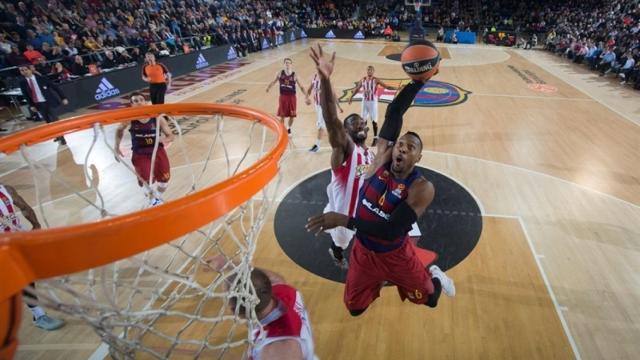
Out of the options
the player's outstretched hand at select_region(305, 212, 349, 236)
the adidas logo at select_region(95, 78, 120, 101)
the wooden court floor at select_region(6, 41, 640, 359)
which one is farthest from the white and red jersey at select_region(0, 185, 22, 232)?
the adidas logo at select_region(95, 78, 120, 101)

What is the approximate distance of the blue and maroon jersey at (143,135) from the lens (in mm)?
4562

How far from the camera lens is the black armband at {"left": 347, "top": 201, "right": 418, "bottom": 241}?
264 cm

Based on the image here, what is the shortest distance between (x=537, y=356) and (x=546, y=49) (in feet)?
76.9

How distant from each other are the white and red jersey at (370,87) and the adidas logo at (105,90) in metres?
8.03

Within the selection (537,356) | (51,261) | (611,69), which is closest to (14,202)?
(51,261)

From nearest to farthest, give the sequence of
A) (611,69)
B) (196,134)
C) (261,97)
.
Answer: (196,134) → (261,97) → (611,69)

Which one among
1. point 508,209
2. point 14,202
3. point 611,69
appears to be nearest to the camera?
point 14,202

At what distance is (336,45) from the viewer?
74.1ft

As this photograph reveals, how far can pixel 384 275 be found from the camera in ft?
10.1

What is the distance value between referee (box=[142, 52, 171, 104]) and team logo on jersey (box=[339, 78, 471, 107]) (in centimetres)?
471

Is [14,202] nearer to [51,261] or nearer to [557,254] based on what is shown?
[51,261]

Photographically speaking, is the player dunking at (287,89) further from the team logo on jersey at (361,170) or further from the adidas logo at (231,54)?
the adidas logo at (231,54)

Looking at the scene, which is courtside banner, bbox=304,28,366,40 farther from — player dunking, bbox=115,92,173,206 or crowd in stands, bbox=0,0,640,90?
player dunking, bbox=115,92,173,206

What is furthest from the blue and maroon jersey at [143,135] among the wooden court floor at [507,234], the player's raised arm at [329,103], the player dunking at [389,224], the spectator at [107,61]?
the spectator at [107,61]
